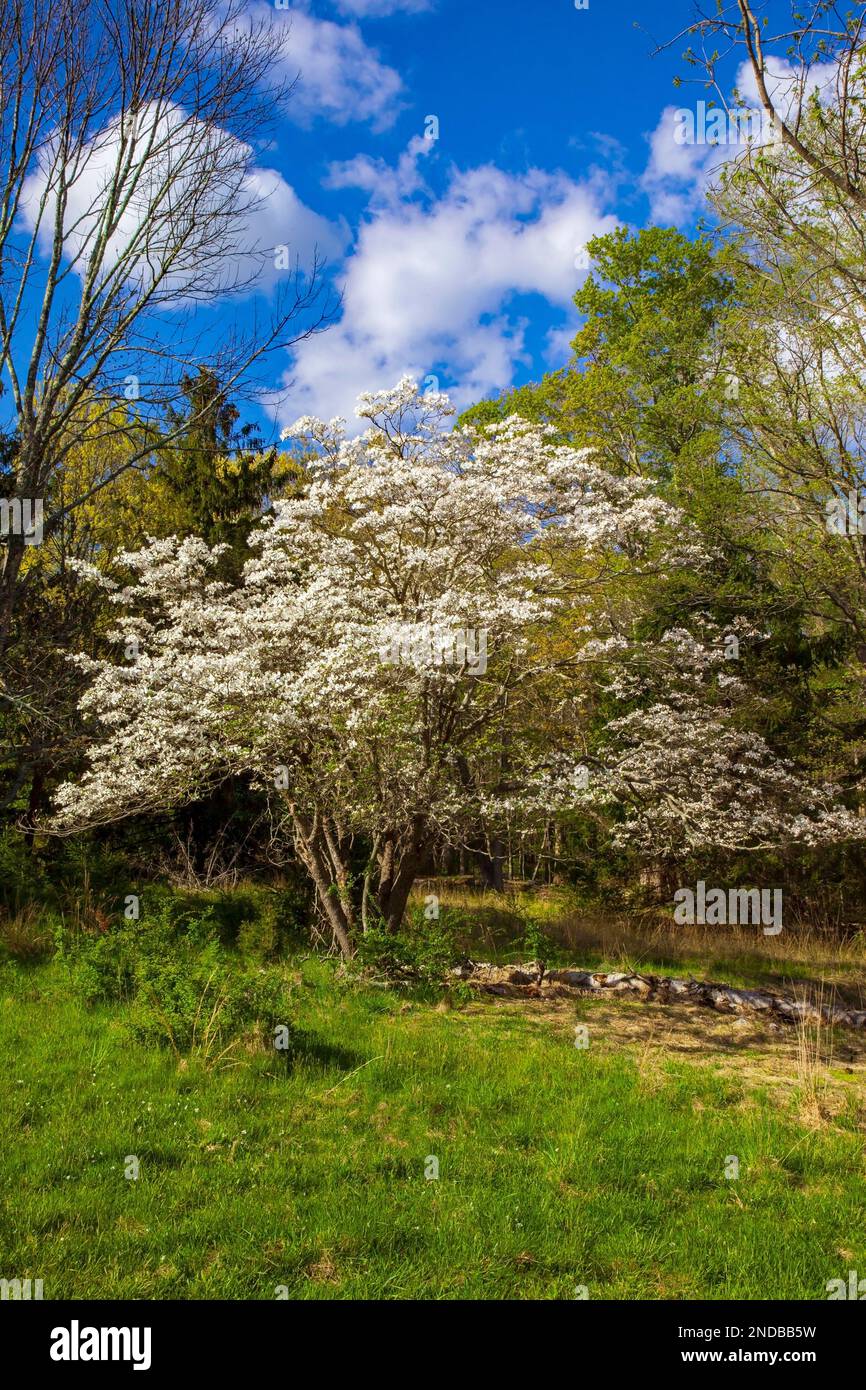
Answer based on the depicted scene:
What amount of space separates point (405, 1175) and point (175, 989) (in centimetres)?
287

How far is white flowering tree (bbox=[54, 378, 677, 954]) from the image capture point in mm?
8789

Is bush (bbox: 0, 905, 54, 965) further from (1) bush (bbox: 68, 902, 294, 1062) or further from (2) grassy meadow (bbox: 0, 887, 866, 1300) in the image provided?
(2) grassy meadow (bbox: 0, 887, 866, 1300)

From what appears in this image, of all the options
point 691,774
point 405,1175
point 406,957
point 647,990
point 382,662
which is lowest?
point 647,990

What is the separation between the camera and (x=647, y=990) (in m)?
9.91

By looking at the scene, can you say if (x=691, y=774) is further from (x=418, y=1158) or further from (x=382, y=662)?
(x=418, y=1158)

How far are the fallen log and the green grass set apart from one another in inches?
97.1

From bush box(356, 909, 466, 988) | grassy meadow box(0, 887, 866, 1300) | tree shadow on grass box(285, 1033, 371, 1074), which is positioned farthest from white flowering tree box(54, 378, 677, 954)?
tree shadow on grass box(285, 1033, 371, 1074)

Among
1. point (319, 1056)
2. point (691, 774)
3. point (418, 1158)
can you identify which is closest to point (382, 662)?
point (319, 1056)

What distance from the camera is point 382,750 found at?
9148 mm

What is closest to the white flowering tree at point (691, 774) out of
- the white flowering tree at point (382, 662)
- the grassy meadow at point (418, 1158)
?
the white flowering tree at point (382, 662)

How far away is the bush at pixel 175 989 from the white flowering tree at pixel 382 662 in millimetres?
1899

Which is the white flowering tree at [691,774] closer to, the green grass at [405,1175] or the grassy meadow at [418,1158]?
the grassy meadow at [418,1158]

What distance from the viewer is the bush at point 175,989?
21.3 ft
